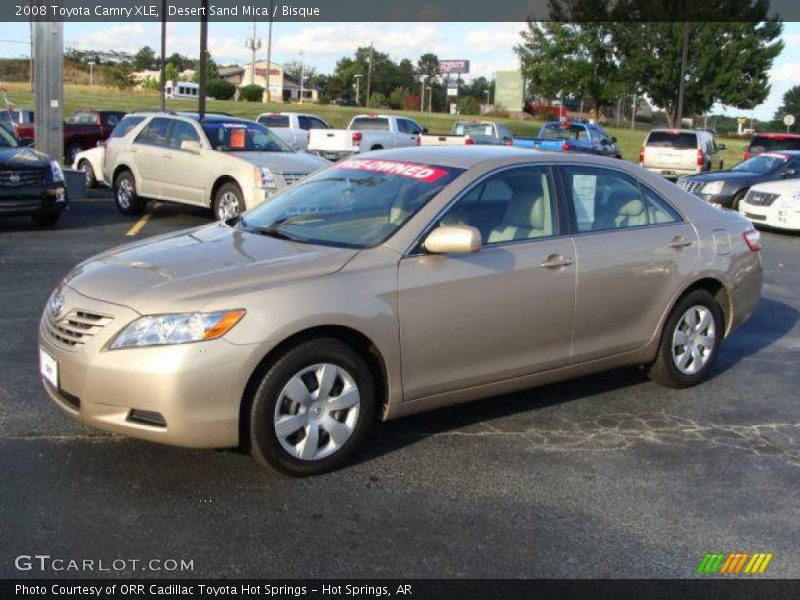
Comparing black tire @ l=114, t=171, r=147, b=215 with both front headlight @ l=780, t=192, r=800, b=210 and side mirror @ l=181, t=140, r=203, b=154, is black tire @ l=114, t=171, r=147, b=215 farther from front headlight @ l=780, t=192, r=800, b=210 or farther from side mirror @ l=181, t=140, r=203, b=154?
front headlight @ l=780, t=192, r=800, b=210

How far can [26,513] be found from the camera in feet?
12.2

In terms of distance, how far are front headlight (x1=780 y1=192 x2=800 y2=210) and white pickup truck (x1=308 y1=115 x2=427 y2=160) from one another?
9.98m

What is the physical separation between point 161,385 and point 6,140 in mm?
10205

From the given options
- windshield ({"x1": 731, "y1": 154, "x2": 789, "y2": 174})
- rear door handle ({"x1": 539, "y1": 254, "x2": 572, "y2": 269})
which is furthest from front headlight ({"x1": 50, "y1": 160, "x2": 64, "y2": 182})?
windshield ({"x1": 731, "y1": 154, "x2": 789, "y2": 174})

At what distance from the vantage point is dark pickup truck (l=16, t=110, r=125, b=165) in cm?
2566

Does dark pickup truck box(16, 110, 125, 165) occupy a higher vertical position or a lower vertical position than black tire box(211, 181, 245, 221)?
higher

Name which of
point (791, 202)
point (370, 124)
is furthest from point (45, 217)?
point (370, 124)

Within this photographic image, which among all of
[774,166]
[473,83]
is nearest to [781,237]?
[774,166]

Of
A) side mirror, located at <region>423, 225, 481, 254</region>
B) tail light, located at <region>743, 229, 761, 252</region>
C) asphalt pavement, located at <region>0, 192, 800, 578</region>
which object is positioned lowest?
asphalt pavement, located at <region>0, 192, 800, 578</region>

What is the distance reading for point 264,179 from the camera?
12.1 meters

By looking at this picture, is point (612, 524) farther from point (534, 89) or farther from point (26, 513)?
point (534, 89)

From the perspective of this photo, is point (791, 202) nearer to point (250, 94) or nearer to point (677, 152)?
point (677, 152)

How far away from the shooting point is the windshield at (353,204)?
468cm

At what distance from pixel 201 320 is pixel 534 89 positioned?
4947cm
